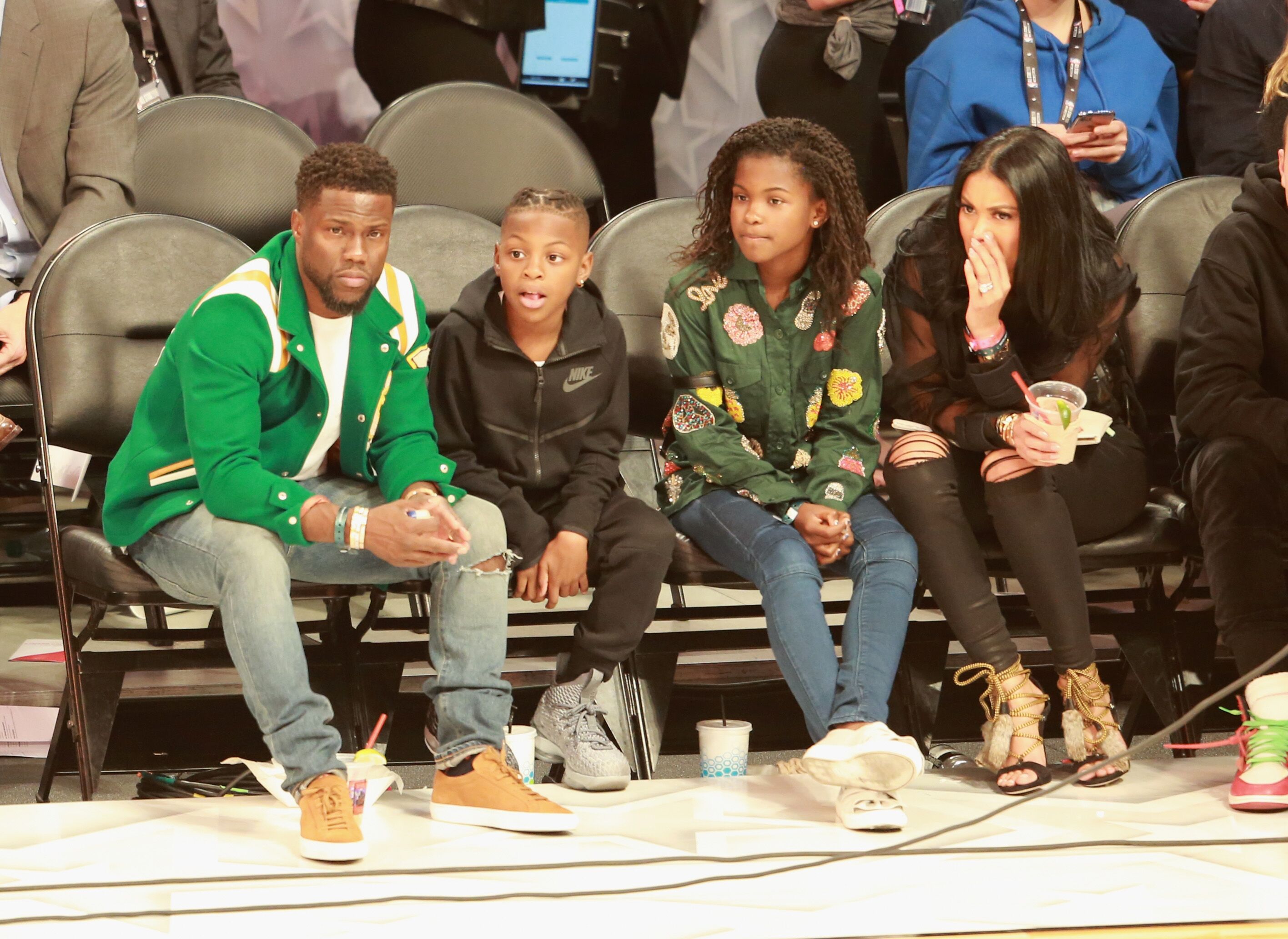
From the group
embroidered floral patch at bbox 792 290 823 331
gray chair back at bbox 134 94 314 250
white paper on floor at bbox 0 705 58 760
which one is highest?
gray chair back at bbox 134 94 314 250

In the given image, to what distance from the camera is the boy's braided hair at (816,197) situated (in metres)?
2.79

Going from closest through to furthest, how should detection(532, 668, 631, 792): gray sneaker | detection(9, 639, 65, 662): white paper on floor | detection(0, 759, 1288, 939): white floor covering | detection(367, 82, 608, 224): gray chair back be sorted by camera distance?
detection(0, 759, 1288, 939): white floor covering, detection(532, 668, 631, 792): gray sneaker, detection(9, 639, 65, 662): white paper on floor, detection(367, 82, 608, 224): gray chair back

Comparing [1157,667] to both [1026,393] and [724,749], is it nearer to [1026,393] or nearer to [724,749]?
[1026,393]

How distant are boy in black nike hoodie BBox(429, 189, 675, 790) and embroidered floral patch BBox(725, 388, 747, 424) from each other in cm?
20

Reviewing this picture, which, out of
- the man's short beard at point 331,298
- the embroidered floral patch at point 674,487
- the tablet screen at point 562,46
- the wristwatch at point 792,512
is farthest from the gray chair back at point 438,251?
the tablet screen at point 562,46

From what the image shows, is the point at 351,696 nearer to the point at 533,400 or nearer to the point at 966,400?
the point at 533,400

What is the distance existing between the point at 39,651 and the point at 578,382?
153 cm

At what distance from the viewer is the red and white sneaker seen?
2.38 m

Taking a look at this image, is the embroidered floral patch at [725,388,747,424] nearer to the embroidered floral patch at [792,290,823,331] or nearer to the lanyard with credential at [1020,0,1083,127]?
the embroidered floral patch at [792,290,823,331]

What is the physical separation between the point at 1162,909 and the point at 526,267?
4.81 ft

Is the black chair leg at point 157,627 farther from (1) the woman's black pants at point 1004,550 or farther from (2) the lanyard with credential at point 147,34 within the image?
(2) the lanyard with credential at point 147,34

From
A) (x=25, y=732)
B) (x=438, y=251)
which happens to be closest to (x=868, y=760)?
(x=438, y=251)

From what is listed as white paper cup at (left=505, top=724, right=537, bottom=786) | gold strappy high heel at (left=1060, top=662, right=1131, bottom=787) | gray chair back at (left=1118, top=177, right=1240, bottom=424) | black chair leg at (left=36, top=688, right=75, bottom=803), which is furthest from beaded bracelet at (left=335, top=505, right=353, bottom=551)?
gray chair back at (left=1118, top=177, right=1240, bottom=424)

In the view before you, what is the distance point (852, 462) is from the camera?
2.71 meters
